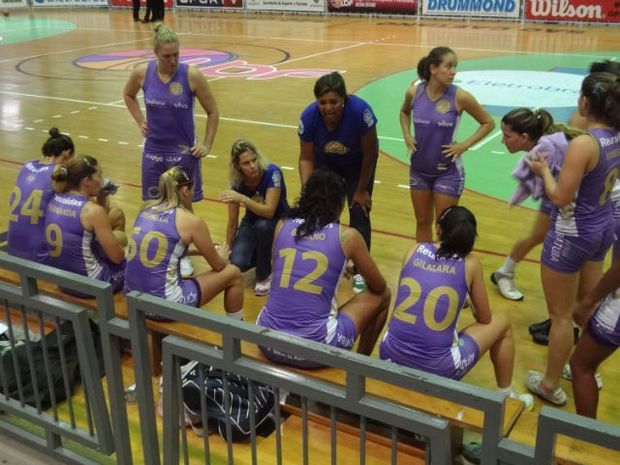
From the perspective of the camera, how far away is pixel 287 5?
23.9 metres

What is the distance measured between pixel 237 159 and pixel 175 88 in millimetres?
713

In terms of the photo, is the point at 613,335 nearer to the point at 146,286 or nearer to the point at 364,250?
the point at 364,250

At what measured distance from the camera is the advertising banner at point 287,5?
23466 mm

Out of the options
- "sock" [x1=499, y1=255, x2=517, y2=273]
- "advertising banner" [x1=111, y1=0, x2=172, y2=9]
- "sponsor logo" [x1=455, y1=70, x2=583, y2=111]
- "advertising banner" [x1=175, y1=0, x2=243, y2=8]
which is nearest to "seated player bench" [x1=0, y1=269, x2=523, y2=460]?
"sock" [x1=499, y1=255, x2=517, y2=273]

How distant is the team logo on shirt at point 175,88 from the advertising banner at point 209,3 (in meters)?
20.9

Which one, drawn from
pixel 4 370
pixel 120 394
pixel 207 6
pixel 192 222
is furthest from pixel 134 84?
pixel 207 6

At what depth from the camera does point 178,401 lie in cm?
275

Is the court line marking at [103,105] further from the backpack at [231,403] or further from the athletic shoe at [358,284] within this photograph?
the backpack at [231,403]

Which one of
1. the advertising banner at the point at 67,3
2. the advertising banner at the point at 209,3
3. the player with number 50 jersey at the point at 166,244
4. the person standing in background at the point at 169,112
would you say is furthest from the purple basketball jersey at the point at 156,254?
the advertising banner at the point at 67,3

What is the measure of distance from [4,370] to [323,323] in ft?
5.28

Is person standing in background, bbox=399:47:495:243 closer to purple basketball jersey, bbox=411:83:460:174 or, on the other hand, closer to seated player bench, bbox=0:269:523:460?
purple basketball jersey, bbox=411:83:460:174

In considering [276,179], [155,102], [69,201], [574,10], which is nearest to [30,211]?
[69,201]

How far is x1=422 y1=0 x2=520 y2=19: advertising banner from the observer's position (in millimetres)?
20156

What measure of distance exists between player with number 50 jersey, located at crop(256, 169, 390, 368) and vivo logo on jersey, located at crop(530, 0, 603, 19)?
18096mm
